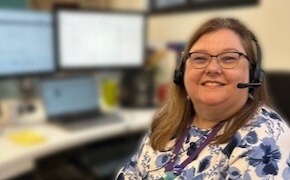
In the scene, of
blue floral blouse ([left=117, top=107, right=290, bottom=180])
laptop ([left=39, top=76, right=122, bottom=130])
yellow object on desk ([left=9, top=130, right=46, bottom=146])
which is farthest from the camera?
laptop ([left=39, top=76, right=122, bottom=130])

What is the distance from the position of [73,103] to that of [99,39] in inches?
15.9

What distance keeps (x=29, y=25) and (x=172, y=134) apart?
1082 millimetres

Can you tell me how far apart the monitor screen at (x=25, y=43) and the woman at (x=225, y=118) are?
103 centimetres

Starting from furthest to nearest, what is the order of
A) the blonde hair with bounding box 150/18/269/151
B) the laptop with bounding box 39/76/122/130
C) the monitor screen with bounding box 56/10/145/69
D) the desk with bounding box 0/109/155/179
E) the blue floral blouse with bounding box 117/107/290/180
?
the monitor screen with bounding box 56/10/145/69, the laptop with bounding box 39/76/122/130, the desk with bounding box 0/109/155/179, the blonde hair with bounding box 150/18/269/151, the blue floral blouse with bounding box 117/107/290/180

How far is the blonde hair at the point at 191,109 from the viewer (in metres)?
0.83

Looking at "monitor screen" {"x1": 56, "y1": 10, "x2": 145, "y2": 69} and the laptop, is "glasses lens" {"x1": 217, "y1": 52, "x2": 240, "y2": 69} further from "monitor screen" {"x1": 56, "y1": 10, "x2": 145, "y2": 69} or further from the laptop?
"monitor screen" {"x1": 56, "y1": 10, "x2": 145, "y2": 69}

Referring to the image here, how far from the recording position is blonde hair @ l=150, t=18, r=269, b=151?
83cm

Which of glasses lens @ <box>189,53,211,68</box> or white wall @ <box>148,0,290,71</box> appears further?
white wall @ <box>148,0,290,71</box>

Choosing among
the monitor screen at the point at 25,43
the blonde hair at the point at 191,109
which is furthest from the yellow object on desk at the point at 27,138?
the blonde hair at the point at 191,109

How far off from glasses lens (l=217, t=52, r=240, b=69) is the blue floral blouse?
0.13 metres

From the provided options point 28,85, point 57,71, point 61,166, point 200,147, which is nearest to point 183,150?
point 200,147

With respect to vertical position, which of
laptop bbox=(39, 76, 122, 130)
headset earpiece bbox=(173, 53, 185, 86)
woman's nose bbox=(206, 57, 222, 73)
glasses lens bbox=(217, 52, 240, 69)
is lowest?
laptop bbox=(39, 76, 122, 130)

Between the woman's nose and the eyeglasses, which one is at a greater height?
the eyeglasses

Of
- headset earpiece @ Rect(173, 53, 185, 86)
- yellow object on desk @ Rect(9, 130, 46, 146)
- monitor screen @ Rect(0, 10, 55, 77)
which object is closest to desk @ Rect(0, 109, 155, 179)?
yellow object on desk @ Rect(9, 130, 46, 146)
